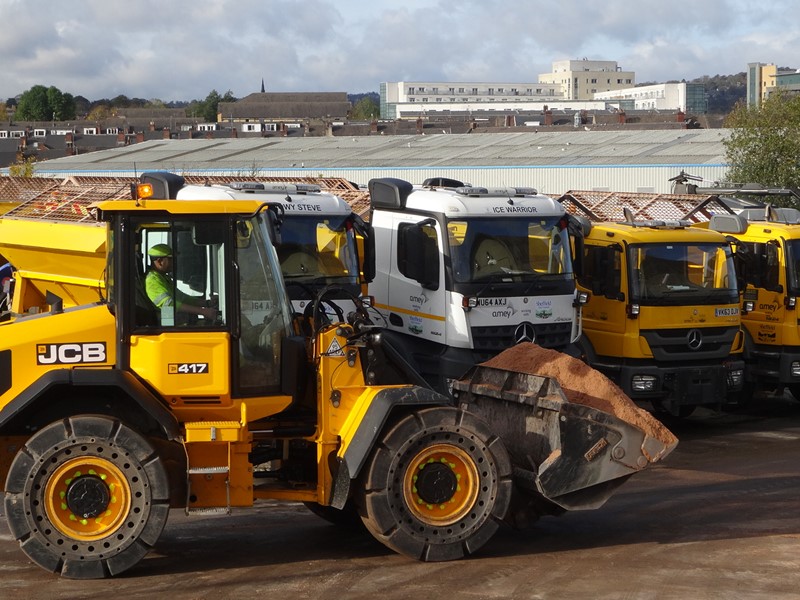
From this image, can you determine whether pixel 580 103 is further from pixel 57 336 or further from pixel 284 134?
pixel 57 336

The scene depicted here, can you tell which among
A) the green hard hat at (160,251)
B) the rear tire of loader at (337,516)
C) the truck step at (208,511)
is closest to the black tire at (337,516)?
the rear tire of loader at (337,516)

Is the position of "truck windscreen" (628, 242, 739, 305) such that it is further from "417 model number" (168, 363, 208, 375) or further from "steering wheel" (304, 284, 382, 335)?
"417 model number" (168, 363, 208, 375)

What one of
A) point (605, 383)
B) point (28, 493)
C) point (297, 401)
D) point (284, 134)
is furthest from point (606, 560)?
point (284, 134)

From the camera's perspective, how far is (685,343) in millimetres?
14445

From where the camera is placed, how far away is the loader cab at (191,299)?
7.80m

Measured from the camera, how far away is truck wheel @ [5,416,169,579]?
7.59 m

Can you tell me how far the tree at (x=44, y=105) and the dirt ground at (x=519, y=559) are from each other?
443ft

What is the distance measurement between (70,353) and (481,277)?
6325 millimetres

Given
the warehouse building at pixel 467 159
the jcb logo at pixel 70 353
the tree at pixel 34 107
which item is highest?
the tree at pixel 34 107

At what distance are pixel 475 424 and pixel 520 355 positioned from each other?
4.03ft

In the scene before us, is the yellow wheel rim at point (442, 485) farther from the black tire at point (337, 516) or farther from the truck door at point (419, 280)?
the truck door at point (419, 280)

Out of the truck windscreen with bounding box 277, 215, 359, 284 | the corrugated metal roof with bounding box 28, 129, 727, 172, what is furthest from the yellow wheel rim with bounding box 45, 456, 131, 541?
the corrugated metal roof with bounding box 28, 129, 727, 172

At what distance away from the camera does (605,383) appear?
28.7ft

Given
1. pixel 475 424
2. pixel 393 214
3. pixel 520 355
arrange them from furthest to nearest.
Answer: pixel 393 214
pixel 520 355
pixel 475 424
